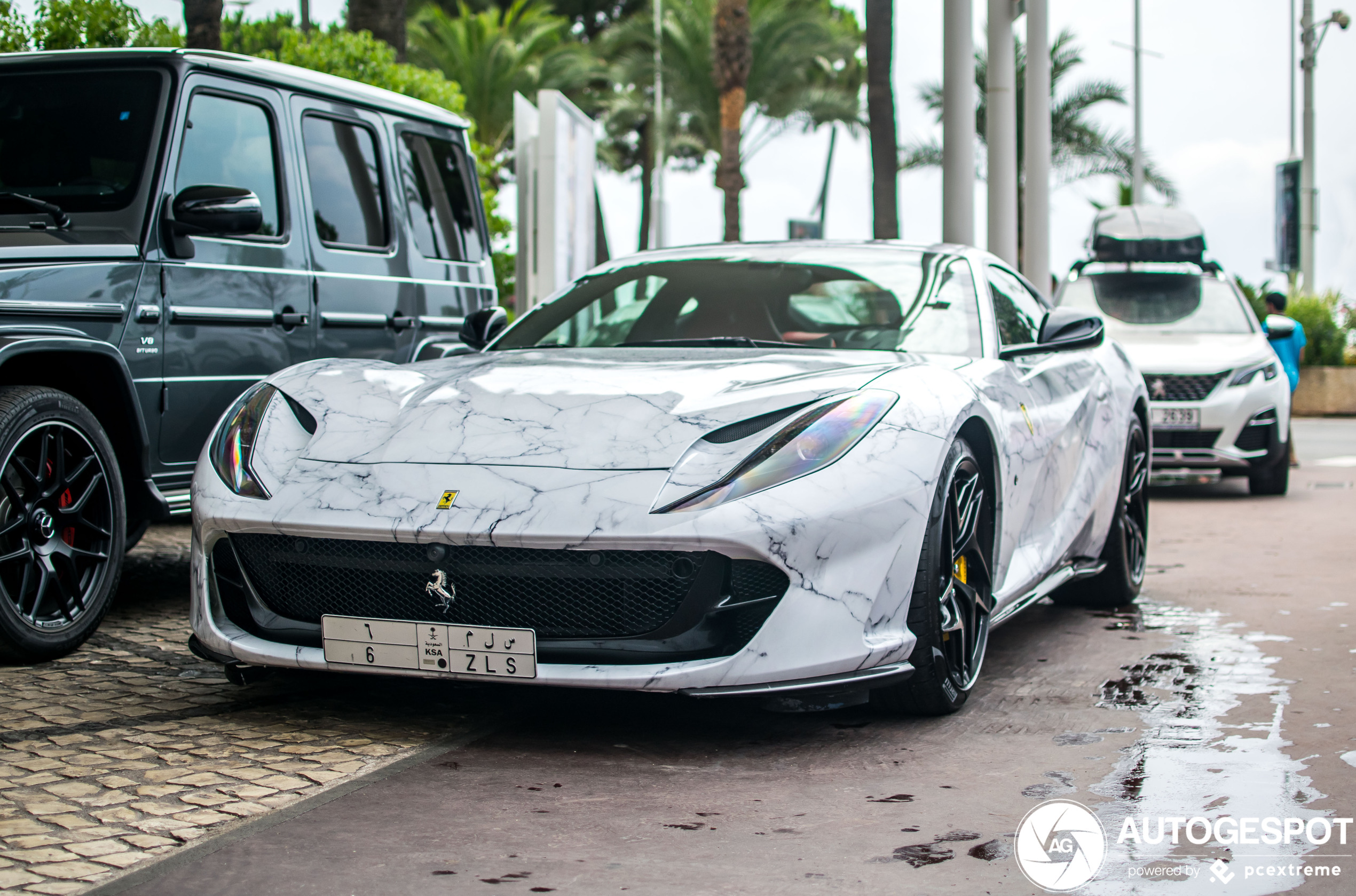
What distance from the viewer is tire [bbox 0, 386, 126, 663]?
4.70 meters

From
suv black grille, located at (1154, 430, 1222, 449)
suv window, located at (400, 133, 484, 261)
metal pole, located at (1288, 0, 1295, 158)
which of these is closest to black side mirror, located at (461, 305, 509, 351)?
suv window, located at (400, 133, 484, 261)

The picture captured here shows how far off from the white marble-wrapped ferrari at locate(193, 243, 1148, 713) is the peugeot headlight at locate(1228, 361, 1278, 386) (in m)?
6.95

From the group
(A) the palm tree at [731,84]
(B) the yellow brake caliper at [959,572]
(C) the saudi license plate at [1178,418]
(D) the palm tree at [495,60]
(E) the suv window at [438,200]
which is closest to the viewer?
(B) the yellow brake caliper at [959,572]

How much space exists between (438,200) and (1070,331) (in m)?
3.20

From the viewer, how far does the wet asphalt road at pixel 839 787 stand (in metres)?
2.99

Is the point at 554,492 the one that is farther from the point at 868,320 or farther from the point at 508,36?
the point at 508,36

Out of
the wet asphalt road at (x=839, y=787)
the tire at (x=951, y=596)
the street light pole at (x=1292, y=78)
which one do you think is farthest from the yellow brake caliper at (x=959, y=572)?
the street light pole at (x=1292, y=78)

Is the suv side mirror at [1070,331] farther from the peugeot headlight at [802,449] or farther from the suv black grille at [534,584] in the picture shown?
the suv black grille at [534,584]

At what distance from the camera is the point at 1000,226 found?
14484 mm

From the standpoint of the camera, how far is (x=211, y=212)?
5.25 m

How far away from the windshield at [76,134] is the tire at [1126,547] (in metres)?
3.95

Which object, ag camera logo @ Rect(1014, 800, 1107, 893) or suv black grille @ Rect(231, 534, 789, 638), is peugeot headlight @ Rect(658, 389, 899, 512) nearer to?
suv black grille @ Rect(231, 534, 789, 638)

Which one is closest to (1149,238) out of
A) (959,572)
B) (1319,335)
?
(959,572)

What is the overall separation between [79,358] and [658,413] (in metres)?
2.24
